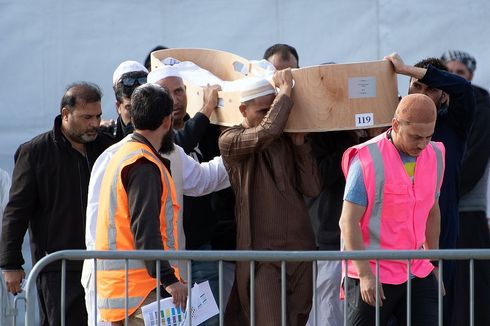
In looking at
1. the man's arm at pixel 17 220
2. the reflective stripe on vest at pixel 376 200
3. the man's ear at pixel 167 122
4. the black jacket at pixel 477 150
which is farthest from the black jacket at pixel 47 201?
the black jacket at pixel 477 150

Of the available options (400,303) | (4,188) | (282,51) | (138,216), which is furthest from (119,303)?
(282,51)

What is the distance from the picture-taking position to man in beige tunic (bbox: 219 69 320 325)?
6.00 m

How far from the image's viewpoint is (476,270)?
280 inches

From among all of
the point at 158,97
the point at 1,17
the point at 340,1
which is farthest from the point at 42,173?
the point at 340,1

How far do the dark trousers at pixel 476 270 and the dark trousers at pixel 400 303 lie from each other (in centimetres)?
143

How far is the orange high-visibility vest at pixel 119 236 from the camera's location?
541cm

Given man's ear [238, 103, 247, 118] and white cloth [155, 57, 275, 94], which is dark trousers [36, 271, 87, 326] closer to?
white cloth [155, 57, 275, 94]

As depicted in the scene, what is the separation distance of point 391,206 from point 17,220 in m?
2.02

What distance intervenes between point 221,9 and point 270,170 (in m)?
2.06

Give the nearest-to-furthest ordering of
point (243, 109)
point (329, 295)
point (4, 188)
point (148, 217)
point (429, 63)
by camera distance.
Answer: point (148, 217)
point (243, 109)
point (429, 63)
point (329, 295)
point (4, 188)

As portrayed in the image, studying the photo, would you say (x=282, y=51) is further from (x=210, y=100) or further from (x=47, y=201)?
(x=47, y=201)

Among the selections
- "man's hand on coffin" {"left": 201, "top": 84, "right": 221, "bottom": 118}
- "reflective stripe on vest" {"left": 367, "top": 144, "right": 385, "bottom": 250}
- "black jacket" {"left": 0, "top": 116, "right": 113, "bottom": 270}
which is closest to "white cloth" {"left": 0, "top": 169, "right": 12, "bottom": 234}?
"black jacket" {"left": 0, "top": 116, "right": 113, "bottom": 270}

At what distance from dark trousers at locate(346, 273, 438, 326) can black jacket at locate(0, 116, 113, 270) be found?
1542 mm

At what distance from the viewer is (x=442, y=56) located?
759 cm
